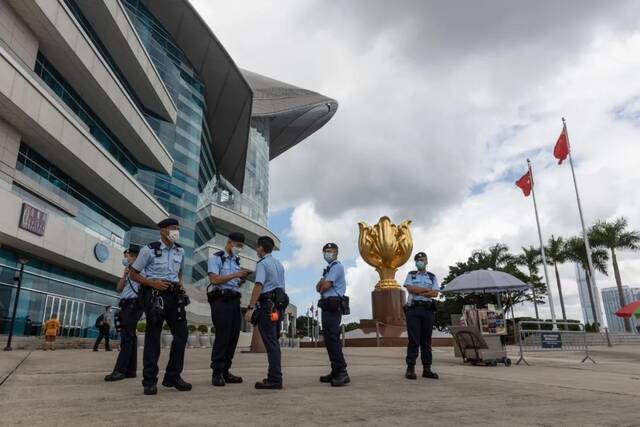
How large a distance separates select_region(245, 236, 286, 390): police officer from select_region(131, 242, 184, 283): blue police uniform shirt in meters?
0.88

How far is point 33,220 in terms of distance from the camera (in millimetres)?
19078

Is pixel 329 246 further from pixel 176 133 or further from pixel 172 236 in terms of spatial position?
pixel 176 133

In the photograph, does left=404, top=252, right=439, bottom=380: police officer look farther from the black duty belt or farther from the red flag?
the red flag

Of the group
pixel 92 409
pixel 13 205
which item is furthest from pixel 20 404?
pixel 13 205

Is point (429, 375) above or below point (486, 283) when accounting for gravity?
below

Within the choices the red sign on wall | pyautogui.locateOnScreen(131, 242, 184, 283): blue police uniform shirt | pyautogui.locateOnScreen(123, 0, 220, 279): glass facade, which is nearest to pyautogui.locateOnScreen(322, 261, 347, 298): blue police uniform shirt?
pyautogui.locateOnScreen(131, 242, 184, 283): blue police uniform shirt

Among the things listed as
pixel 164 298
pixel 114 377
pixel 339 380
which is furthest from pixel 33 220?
pixel 339 380

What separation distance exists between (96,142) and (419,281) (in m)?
22.8

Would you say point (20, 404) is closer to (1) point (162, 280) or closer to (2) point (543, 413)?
(1) point (162, 280)

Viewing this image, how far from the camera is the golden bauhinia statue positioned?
80.5 ft

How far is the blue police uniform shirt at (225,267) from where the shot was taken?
5.13m

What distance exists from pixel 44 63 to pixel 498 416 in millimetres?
26557

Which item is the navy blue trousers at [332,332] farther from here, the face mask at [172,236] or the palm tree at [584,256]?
the palm tree at [584,256]

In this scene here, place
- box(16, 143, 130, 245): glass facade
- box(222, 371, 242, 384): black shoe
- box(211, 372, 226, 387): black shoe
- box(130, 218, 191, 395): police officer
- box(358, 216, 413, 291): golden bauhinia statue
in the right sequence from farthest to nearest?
box(358, 216, 413, 291): golden bauhinia statue, box(16, 143, 130, 245): glass facade, box(222, 371, 242, 384): black shoe, box(211, 372, 226, 387): black shoe, box(130, 218, 191, 395): police officer
